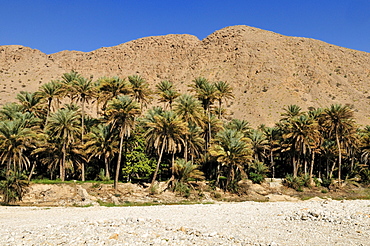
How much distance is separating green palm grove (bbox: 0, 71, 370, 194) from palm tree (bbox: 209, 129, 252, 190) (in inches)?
4.4

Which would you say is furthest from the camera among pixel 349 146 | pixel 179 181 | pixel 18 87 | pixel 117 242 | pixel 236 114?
pixel 18 87

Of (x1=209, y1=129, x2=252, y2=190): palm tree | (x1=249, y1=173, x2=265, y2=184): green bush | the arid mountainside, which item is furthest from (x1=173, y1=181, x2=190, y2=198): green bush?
the arid mountainside

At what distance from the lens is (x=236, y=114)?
255 ft

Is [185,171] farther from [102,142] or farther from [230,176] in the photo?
[102,142]

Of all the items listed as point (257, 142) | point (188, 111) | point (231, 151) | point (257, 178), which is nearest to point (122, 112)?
point (188, 111)

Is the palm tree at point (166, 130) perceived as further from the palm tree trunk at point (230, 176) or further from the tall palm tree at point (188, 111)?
the palm tree trunk at point (230, 176)

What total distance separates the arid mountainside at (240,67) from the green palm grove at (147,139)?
30.2 m

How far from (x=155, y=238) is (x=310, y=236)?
6.67 metres

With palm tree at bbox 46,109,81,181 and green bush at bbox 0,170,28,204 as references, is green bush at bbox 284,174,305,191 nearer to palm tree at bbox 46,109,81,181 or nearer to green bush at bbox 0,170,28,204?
palm tree at bbox 46,109,81,181

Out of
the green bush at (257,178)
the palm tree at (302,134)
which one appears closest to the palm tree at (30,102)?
the green bush at (257,178)

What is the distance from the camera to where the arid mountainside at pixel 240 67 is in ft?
268

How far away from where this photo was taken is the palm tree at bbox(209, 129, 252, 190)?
106 feet

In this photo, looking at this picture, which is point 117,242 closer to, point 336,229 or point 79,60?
point 336,229

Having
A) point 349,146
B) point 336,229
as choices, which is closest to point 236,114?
point 349,146
